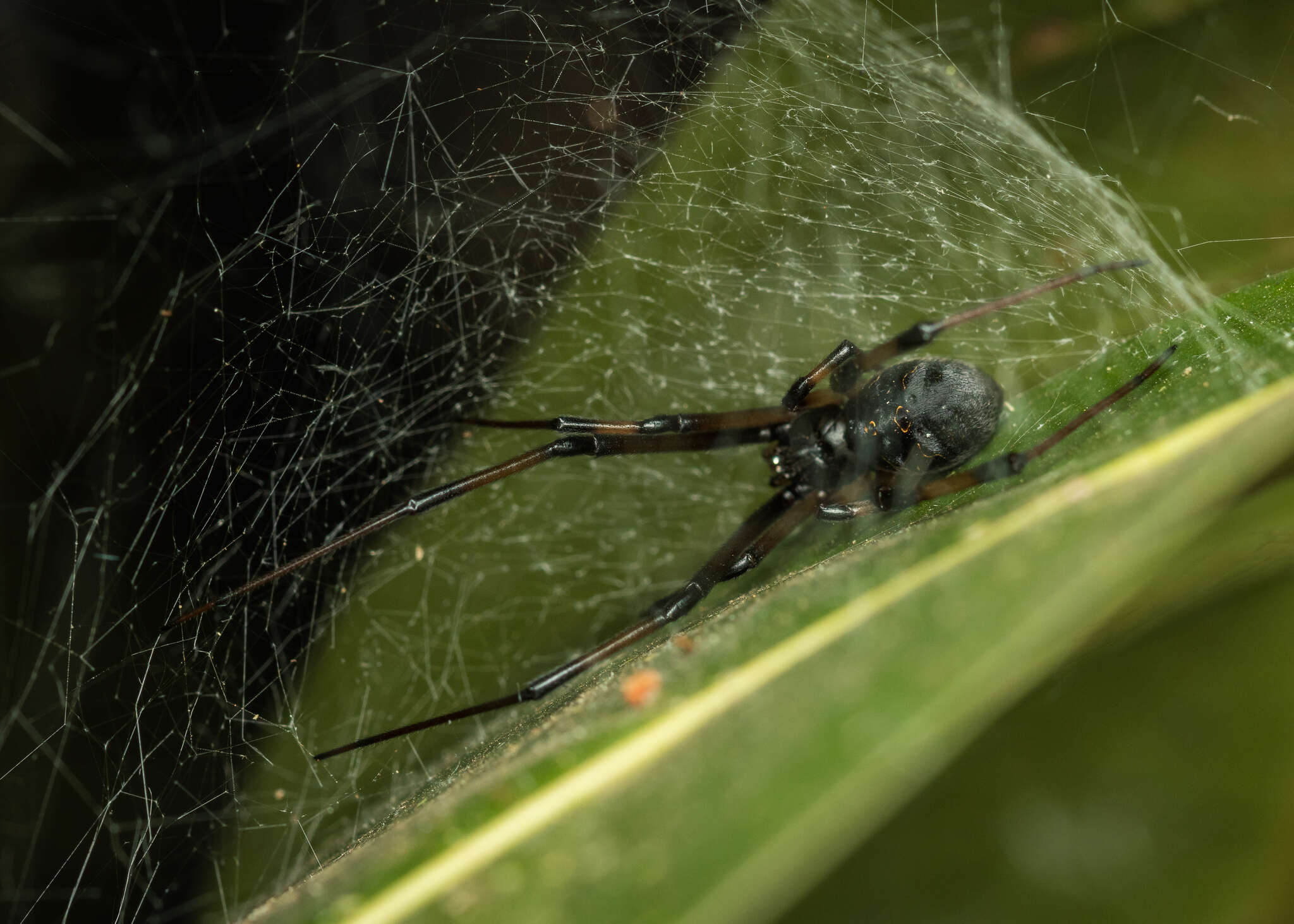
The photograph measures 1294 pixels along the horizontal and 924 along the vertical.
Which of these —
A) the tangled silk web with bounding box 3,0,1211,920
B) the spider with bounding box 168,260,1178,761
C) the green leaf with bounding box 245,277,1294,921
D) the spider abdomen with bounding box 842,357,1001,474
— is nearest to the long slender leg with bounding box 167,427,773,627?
the spider with bounding box 168,260,1178,761

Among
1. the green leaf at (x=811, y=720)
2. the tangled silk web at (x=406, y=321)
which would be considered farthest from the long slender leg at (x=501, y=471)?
the green leaf at (x=811, y=720)

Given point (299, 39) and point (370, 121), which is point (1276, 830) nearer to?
point (370, 121)

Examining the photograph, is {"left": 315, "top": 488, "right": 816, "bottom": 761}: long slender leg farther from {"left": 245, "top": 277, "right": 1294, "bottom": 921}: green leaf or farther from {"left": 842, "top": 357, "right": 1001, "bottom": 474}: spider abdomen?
{"left": 245, "top": 277, "right": 1294, "bottom": 921}: green leaf

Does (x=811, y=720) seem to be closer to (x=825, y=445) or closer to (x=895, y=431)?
(x=895, y=431)

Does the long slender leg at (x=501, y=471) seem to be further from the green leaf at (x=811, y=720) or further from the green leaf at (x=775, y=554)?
the green leaf at (x=811, y=720)

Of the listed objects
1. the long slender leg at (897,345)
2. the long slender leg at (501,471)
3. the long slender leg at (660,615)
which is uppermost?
the long slender leg at (897,345)

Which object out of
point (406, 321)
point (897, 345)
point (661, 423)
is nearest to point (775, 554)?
point (661, 423)
